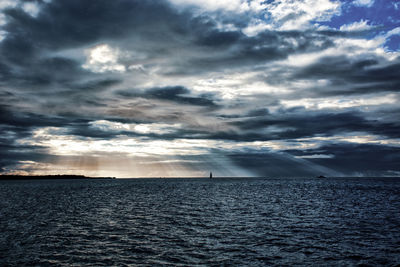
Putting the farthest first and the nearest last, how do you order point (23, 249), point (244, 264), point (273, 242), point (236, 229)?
point (236, 229) → point (273, 242) → point (23, 249) → point (244, 264)

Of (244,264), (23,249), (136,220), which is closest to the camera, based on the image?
(244,264)

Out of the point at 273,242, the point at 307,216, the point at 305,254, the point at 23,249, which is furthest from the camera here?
the point at 307,216

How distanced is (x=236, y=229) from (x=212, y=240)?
7.24 m

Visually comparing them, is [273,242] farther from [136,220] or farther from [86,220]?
[86,220]

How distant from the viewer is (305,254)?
2600cm

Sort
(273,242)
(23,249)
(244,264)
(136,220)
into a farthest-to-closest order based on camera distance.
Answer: (136,220), (273,242), (23,249), (244,264)

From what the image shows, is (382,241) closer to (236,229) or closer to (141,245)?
(236,229)

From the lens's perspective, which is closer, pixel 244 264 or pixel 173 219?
pixel 244 264

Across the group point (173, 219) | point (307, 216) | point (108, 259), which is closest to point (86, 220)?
point (173, 219)

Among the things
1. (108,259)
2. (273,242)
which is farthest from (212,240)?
(108,259)

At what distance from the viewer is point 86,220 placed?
45.2m

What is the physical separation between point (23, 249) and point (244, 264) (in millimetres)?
20848

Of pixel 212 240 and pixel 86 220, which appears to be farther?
pixel 86 220

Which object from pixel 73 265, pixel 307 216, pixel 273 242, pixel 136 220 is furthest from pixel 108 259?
pixel 307 216
